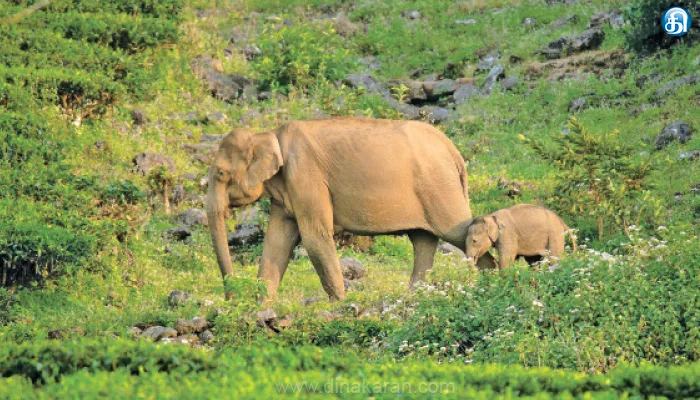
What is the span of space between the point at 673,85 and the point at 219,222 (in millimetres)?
11032

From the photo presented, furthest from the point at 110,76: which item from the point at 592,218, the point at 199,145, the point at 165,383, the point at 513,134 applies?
the point at 165,383

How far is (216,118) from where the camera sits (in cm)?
2477

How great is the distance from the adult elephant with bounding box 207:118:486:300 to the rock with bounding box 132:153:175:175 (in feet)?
18.5

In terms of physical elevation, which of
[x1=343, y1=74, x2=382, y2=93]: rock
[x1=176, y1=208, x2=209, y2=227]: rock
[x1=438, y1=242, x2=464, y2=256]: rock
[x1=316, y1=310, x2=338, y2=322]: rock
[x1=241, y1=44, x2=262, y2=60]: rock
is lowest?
[x1=438, y1=242, x2=464, y2=256]: rock

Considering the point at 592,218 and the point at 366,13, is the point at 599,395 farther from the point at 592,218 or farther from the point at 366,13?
the point at 366,13

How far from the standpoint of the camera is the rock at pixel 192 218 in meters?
20.5

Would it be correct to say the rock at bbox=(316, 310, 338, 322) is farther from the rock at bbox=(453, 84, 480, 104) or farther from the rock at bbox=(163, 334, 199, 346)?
the rock at bbox=(453, 84, 480, 104)

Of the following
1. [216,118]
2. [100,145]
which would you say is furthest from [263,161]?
[216,118]

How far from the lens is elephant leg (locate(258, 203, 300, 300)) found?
52.6ft

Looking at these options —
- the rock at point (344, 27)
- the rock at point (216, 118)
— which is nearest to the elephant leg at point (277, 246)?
the rock at point (216, 118)

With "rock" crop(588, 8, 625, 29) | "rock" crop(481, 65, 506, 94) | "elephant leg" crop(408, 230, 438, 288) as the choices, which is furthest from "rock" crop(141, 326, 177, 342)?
"rock" crop(588, 8, 625, 29)

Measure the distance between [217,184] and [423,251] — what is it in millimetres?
2445

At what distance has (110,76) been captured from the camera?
77.2 feet

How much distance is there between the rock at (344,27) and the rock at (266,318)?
54.4 feet
